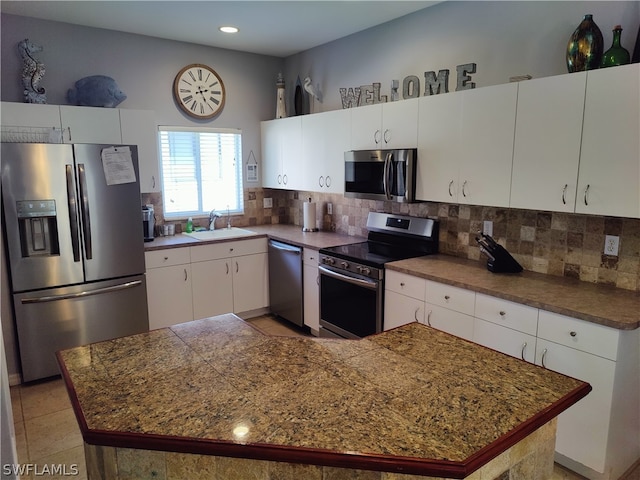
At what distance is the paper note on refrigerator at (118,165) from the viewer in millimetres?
3312

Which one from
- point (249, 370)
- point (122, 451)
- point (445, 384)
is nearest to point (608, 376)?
point (445, 384)

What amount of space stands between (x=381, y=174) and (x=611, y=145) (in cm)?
155

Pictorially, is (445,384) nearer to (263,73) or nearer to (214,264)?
(214,264)

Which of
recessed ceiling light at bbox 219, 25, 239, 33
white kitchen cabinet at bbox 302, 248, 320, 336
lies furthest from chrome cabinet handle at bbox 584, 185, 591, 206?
recessed ceiling light at bbox 219, 25, 239, 33

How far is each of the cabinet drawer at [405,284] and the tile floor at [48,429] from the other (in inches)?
47.2

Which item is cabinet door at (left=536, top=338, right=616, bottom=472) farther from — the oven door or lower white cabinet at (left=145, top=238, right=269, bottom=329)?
→ lower white cabinet at (left=145, top=238, right=269, bottom=329)

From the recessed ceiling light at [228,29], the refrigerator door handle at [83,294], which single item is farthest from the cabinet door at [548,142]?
the refrigerator door handle at [83,294]

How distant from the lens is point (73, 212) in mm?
3160

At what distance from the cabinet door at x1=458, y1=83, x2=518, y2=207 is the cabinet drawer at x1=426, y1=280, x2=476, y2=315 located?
1.90ft

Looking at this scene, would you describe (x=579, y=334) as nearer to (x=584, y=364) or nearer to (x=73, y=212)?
(x=584, y=364)

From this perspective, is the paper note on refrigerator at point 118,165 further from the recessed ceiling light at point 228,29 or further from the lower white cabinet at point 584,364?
the lower white cabinet at point 584,364

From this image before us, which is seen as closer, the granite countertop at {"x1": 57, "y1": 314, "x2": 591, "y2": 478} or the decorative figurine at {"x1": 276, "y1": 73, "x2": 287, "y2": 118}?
the granite countertop at {"x1": 57, "y1": 314, "x2": 591, "y2": 478}

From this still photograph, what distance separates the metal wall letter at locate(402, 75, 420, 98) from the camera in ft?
10.6

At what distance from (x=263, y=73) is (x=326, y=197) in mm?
1560
